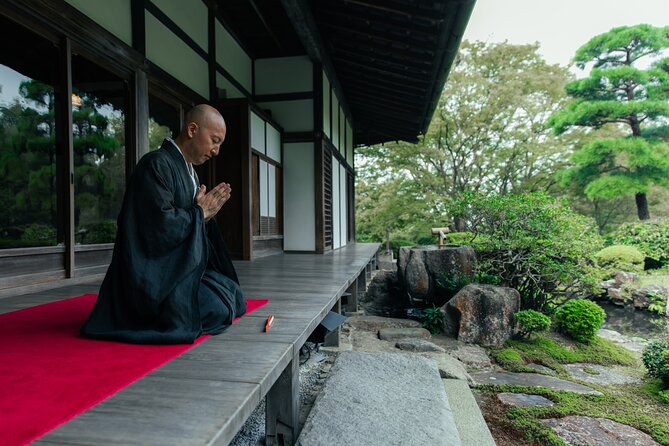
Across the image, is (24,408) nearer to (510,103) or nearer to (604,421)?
(604,421)

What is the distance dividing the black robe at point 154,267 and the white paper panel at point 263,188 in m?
4.52

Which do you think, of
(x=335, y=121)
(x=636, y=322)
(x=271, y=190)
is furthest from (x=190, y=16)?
(x=636, y=322)

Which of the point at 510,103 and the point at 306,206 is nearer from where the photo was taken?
the point at 306,206

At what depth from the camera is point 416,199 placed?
1533cm

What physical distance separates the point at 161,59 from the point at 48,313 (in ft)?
10.8

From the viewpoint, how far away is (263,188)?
264 inches

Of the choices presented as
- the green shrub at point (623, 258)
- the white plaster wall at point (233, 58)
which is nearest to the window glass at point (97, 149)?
the white plaster wall at point (233, 58)

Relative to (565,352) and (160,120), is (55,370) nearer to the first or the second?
(160,120)

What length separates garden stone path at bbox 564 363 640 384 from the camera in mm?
4863

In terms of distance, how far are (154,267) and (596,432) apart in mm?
3790

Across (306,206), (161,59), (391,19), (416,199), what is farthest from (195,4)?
(416,199)

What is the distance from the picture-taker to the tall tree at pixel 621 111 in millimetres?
13391

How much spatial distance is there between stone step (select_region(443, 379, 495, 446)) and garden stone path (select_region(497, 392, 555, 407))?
2.36ft

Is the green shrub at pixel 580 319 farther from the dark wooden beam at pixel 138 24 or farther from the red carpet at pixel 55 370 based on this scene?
the dark wooden beam at pixel 138 24
